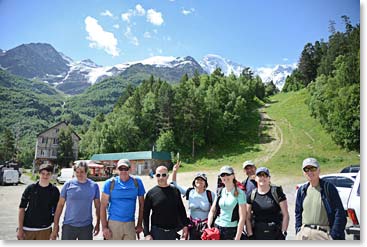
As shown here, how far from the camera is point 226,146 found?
943cm

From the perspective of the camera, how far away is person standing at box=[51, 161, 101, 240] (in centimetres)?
286

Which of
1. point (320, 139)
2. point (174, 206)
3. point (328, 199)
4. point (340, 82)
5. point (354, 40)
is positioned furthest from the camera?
point (320, 139)

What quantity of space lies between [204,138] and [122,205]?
6.08m

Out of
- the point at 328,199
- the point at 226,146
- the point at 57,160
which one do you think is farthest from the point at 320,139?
the point at 57,160

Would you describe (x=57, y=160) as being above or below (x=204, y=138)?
below

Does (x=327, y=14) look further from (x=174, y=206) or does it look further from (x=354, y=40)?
(x=174, y=206)

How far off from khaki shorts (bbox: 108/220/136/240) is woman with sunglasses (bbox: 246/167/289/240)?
3.94ft

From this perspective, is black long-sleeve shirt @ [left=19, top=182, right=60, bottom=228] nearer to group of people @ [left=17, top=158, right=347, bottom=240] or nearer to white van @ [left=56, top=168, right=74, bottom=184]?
group of people @ [left=17, top=158, right=347, bottom=240]

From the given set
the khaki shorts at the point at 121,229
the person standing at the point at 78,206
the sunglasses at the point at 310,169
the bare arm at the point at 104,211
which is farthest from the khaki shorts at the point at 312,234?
the person standing at the point at 78,206

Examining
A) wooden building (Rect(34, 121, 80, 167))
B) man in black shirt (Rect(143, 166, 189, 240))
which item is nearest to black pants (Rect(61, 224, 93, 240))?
man in black shirt (Rect(143, 166, 189, 240))

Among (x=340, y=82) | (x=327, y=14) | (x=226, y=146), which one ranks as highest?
(x=327, y=14)

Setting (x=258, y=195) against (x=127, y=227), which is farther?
(x=127, y=227)

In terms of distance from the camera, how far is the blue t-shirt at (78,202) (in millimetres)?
2861

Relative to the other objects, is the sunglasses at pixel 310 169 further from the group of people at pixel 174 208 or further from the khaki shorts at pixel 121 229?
the khaki shorts at pixel 121 229
